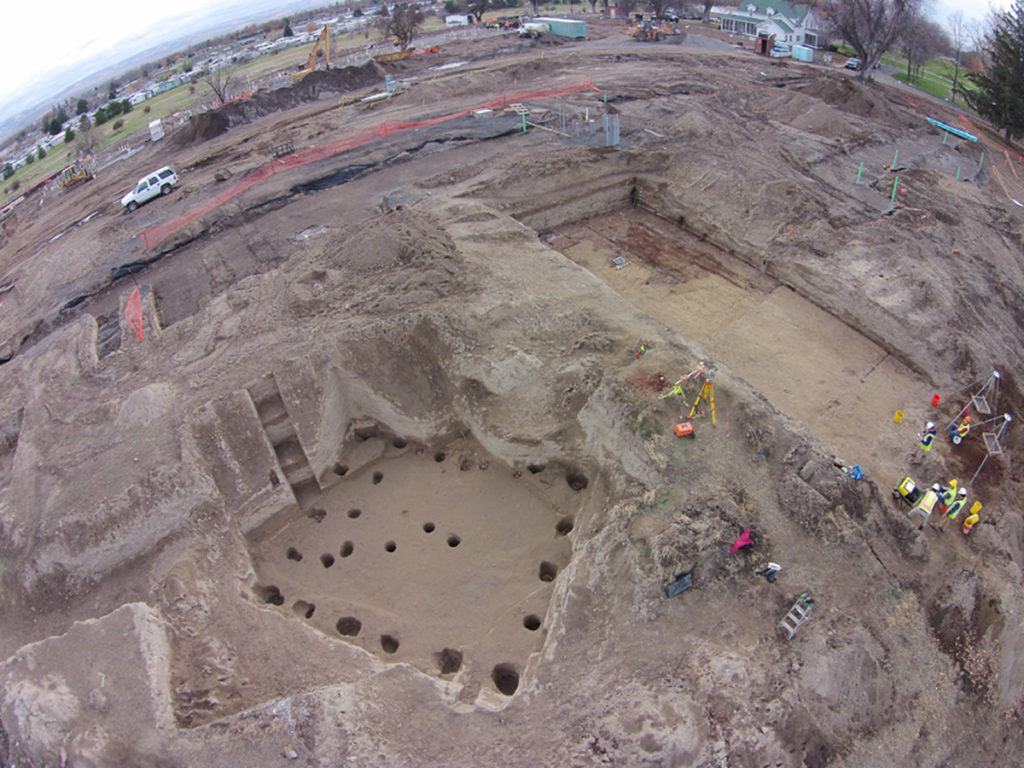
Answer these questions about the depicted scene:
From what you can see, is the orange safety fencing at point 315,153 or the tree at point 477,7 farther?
the tree at point 477,7

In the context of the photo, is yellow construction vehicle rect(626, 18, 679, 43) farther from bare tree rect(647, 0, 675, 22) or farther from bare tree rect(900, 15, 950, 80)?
bare tree rect(900, 15, 950, 80)

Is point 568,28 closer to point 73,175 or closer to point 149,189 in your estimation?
point 149,189

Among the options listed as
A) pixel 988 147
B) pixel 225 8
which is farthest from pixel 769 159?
pixel 225 8

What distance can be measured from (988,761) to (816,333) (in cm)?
953

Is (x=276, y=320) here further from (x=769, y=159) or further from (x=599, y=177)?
(x=769, y=159)

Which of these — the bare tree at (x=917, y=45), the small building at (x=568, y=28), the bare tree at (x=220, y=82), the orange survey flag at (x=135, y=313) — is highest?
the bare tree at (x=220, y=82)

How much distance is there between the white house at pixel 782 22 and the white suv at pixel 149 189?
38.4m

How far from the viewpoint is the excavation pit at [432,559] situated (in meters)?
9.34

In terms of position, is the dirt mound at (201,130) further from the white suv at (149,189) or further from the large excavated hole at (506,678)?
the large excavated hole at (506,678)

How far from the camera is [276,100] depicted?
30031 millimetres

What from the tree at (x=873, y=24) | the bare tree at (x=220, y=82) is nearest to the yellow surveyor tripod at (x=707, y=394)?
the tree at (x=873, y=24)

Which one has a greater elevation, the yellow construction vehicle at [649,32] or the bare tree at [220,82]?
the bare tree at [220,82]

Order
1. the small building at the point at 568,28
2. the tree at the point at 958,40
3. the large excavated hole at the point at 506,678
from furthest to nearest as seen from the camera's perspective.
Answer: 1. the small building at the point at 568,28
2. the tree at the point at 958,40
3. the large excavated hole at the point at 506,678

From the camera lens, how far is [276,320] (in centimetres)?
1286
